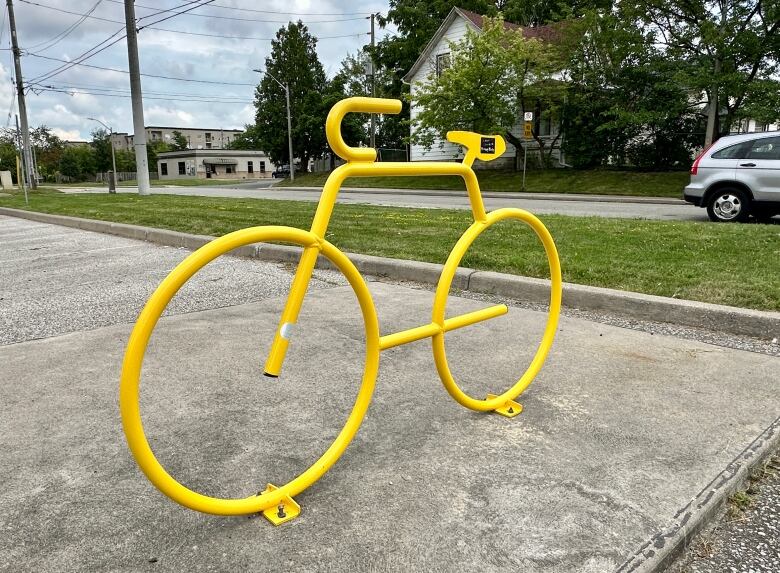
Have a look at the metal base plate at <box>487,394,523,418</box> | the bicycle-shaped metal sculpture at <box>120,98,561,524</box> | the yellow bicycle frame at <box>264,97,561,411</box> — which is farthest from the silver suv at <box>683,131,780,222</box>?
the metal base plate at <box>487,394,523,418</box>

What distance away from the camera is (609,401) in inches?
115

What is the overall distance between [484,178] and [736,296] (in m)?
23.8

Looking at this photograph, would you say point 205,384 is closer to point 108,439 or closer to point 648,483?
point 108,439

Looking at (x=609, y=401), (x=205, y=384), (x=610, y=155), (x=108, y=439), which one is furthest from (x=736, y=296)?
(x=610, y=155)

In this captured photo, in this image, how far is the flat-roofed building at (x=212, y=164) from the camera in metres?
77.3

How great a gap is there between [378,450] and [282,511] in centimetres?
55

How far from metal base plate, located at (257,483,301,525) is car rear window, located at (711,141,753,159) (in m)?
10.8

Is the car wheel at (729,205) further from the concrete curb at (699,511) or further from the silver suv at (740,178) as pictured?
the concrete curb at (699,511)

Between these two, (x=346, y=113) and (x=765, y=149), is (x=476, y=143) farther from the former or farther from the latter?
(x=765, y=149)

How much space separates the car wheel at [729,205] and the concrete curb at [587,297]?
23.3 ft

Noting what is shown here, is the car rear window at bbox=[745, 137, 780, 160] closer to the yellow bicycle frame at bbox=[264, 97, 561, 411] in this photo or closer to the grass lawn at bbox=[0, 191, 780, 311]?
the grass lawn at bbox=[0, 191, 780, 311]

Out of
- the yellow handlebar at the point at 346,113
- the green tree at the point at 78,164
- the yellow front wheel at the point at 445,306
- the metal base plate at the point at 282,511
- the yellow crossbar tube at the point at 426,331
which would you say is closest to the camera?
the metal base plate at the point at 282,511

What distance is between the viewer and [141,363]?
1.66 metres

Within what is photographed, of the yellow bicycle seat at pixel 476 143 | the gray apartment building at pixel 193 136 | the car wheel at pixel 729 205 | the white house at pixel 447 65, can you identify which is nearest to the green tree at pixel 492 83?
the white house at pixel 447 65
